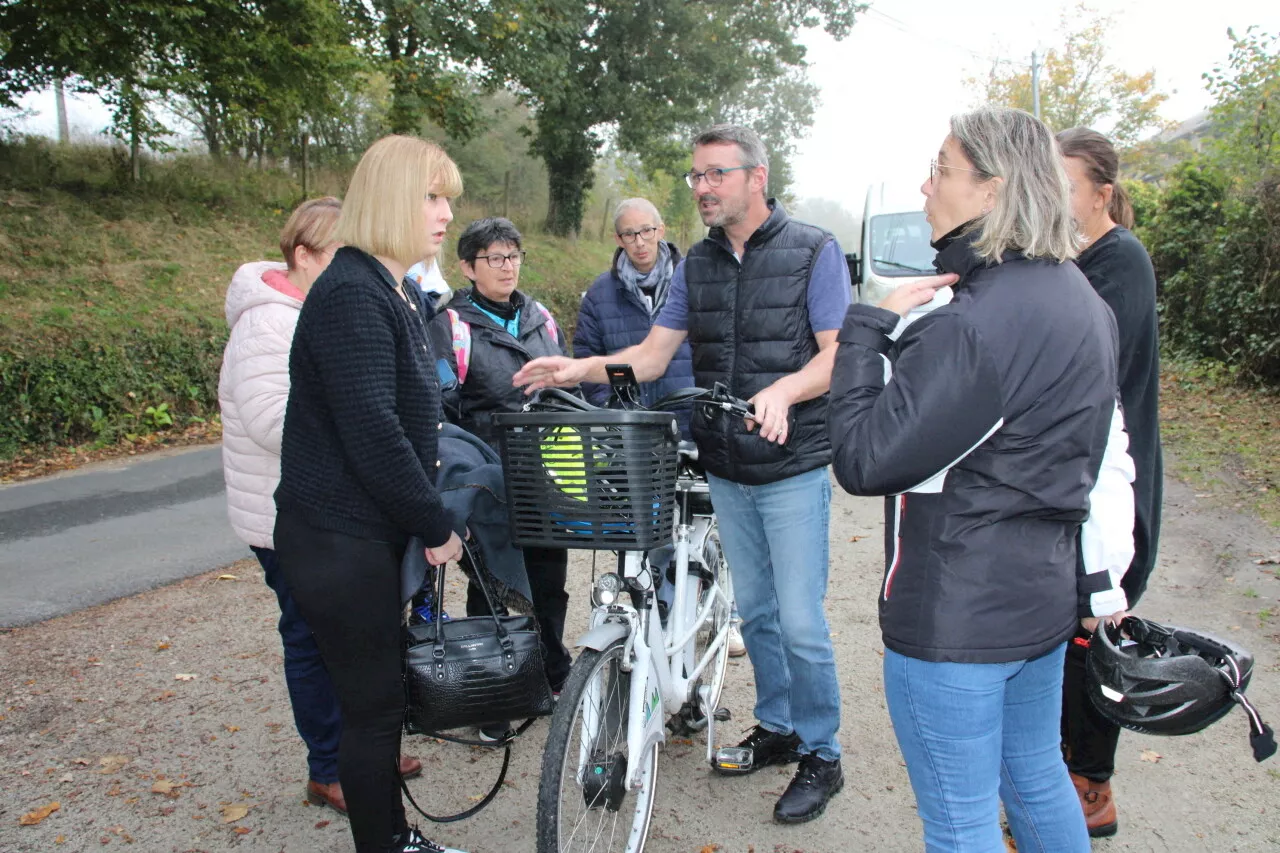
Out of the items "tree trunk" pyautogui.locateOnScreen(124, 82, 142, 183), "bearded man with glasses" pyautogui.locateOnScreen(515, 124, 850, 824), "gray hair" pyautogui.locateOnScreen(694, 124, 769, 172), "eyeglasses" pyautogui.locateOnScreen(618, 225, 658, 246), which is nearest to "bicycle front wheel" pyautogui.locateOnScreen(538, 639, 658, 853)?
"bearded man with glasses" pyautogui.locateOnScreen(515, 124, 850, 824)

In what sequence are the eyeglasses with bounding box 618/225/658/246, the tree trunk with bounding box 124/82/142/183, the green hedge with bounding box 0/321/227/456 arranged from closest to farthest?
the eyeglasses with bounding box 618/225/658/246 → the green hedge with bounding box 0/321/227/456 → the tree trunk with bounding box 124/82/142/183

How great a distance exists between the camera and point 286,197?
17.4m

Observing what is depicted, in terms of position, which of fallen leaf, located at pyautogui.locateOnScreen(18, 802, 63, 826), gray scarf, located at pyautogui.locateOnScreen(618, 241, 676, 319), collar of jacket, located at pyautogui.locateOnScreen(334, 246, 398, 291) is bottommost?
fallen leaf, located at pyautogui.locateOnScreen(18, 802, 63, 826)

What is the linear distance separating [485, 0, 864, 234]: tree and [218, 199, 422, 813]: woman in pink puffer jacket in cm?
1972

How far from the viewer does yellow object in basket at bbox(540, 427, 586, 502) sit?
2414mm

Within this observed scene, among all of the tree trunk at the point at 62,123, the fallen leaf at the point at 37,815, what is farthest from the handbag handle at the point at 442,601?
the tree trunk at the point at 62,123

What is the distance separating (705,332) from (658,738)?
138cm

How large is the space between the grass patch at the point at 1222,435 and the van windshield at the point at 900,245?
129 inches

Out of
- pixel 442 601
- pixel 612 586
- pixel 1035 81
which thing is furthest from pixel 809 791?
pixel 1035 81

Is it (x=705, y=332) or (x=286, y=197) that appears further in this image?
(x=286, y=197)

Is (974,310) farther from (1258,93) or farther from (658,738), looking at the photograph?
(1258,93)

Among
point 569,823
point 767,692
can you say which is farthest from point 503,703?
point 767,692

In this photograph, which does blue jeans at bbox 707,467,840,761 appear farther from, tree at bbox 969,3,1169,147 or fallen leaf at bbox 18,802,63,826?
tree at bbox 969,3,1169,147

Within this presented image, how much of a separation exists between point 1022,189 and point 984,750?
118cm
